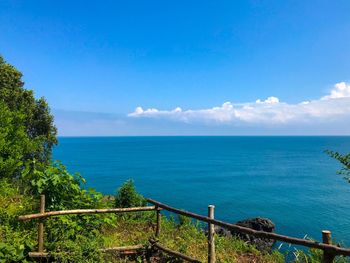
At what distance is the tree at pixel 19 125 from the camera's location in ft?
43.6

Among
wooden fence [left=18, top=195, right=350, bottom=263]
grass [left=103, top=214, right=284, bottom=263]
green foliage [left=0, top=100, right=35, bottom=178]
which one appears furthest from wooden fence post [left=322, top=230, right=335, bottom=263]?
green foliage [left=0, top=100, right=35, bottom=178]

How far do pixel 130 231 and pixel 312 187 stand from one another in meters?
49.7

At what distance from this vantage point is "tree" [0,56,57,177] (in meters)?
13.3

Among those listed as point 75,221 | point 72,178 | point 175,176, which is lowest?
point 175,176

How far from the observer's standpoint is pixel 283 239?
605 centimetres

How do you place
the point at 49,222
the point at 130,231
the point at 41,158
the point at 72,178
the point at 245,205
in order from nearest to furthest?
the point at 49,222 < the point at 72,178 < the point at 130,231 < the point at 41,158 < the point at 245,205

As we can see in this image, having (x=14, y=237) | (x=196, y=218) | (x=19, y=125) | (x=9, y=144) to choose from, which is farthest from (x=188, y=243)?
(x=19, y=125)

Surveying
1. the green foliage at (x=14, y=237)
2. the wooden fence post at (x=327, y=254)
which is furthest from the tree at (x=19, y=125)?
Result: the wooden fence post at (x=327, y=254)

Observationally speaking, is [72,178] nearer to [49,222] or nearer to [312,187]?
[49,222]

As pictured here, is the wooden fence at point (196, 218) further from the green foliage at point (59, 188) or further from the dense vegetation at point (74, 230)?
the green foliage at point (59, 188)

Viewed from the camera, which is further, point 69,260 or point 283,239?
point 69,260

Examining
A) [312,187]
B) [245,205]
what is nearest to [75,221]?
[245,205]

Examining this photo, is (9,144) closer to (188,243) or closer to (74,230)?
(74,230)

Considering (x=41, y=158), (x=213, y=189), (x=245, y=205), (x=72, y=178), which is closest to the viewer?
(x=72, y=178)
